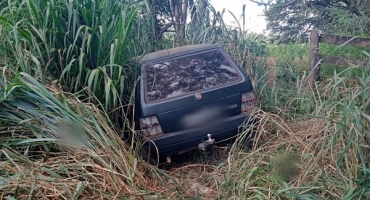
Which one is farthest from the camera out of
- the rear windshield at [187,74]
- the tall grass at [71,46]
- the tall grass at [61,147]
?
the rear windshield at [187,74]

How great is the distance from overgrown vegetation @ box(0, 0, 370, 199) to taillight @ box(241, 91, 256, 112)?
29cm

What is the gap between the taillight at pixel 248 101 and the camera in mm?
4086

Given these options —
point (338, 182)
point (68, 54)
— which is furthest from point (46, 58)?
point (338, 182)

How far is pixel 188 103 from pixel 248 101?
690mm

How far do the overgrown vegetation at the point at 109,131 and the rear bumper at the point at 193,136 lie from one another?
0.48 ft

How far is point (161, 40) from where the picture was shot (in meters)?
6.76

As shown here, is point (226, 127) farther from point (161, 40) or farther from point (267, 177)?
point (161, 40)

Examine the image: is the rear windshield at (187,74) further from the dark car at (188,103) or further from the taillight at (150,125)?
the taillight at (150,125)

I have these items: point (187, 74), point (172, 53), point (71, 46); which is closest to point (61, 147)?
point (71, 46)

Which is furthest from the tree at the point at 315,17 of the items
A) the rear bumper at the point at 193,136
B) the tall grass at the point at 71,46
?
the tall grass at the point at 71,46

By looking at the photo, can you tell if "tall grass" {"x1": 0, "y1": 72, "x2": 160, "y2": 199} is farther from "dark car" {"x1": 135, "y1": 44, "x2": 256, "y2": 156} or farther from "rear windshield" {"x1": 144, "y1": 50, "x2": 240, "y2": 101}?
"rear windshield" {"x1": 144, "y1": 50, "x2": 240, "y2": 101}

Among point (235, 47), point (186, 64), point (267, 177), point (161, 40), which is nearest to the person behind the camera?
point (267, 177)

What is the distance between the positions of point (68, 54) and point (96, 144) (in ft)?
3.86

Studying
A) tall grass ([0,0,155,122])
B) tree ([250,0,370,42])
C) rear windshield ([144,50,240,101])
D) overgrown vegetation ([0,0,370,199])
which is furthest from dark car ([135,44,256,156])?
tree ([250,0,370,42])
